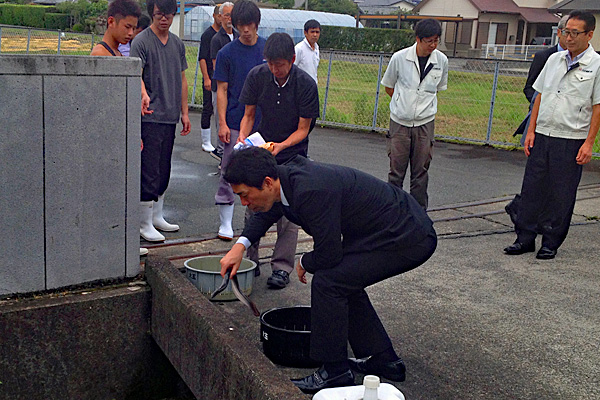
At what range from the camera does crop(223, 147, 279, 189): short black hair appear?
131 inches

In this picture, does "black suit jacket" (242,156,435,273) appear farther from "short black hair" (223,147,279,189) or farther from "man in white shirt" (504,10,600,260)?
"man in white shirt" (504,10,600,260)

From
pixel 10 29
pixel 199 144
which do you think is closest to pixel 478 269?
pixel 199 144

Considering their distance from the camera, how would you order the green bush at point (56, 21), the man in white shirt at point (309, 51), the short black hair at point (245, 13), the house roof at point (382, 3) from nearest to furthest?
the short black hair at point (245, 13)
the man in white shirt at point (309, 51)
the green bush at point (56, 21)
the house roof at point (382, 3)

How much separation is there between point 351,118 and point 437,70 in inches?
283

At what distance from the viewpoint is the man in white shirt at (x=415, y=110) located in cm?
654

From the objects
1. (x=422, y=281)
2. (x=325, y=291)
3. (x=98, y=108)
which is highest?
(x=98, y=108)

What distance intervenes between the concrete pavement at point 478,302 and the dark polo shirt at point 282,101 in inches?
42.5

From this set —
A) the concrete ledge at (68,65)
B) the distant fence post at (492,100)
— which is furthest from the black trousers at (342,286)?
the distant fence post at (492,100)

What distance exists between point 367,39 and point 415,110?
37.2m

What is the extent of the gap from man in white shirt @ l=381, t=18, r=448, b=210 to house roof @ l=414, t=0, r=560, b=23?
41.0 metres

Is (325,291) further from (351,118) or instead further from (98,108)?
(351,118)

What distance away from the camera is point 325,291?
3.52 metres

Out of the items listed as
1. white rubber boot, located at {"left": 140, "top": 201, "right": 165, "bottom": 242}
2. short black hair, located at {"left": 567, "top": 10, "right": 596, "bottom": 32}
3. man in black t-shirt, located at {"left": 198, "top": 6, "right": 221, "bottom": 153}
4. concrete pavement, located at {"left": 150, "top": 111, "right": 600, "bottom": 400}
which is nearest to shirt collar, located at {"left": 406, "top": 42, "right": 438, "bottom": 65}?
short black hair, located at {"left": 567, "top": 10, "right": 596, "bottom": 32}

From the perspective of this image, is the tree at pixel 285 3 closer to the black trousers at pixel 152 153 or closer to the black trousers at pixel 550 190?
the black trousers at pixel 550 190
